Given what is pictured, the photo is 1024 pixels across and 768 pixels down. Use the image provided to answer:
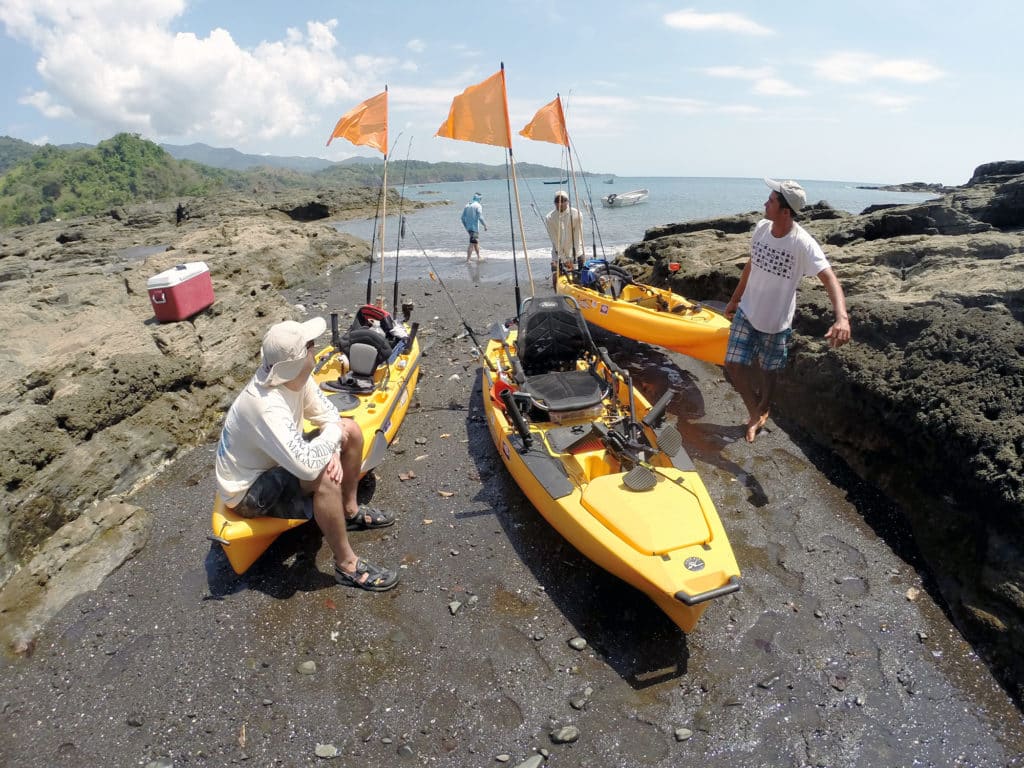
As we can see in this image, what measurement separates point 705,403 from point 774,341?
1813 mm

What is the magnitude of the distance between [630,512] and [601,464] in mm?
929

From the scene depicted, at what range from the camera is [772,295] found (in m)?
5.24

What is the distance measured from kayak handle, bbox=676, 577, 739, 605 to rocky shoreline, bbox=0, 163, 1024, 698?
5.80 feet

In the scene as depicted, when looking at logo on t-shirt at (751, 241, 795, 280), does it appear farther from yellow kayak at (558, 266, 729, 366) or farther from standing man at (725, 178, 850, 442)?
yellow kayak at (558, 266, 729, 366)

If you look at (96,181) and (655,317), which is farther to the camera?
(96,181)

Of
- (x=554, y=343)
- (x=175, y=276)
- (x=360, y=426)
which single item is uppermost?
(x=175, y=276)

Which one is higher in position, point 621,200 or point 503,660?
point 621,200

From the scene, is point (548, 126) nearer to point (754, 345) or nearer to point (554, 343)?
point (554, 343)

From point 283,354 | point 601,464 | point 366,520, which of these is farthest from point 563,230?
point 283,354

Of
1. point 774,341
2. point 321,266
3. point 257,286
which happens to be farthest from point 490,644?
point 321,266

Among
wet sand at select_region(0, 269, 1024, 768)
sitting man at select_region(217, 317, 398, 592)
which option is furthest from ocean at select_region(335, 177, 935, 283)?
wet sand at select_region(0, 269, 1024, 768)

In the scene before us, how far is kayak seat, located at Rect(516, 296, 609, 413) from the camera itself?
234 inches

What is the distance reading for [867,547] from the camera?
4.47 meters

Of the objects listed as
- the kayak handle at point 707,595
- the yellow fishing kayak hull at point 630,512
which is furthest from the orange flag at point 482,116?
the kayak handle at point 707,595
